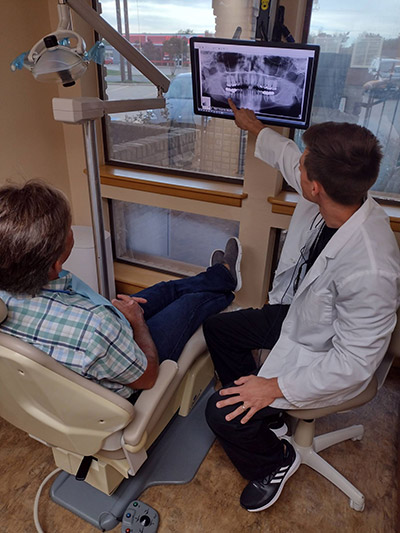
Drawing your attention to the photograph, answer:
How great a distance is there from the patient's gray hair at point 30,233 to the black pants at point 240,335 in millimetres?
808

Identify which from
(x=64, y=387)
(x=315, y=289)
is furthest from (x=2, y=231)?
(x=315, y=289)

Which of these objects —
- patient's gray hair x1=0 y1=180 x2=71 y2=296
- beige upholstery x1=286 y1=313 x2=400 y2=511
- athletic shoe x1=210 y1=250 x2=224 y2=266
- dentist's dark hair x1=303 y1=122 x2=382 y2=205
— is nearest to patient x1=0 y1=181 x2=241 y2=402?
patient's gray hair x1=0 y1=180 x2=71 y2=296

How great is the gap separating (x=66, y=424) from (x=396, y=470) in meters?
1.25

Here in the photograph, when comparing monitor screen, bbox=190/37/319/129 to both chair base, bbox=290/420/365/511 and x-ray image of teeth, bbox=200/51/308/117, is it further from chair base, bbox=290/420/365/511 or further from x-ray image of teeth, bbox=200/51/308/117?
chair base, bbox=290/420/365/511

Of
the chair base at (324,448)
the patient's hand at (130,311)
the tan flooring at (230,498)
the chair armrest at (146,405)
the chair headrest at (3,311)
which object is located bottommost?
the tan flooring at (230,498)

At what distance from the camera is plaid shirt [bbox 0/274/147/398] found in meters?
0.93

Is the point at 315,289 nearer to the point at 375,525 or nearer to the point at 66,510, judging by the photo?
the point at 375,525

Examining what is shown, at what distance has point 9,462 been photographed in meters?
1.55

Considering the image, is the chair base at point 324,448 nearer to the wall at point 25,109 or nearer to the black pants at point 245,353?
the black pants at point 245,353

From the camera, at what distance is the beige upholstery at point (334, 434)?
1260 millimetres

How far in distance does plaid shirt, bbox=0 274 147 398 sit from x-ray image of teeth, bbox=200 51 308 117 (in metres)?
1.02

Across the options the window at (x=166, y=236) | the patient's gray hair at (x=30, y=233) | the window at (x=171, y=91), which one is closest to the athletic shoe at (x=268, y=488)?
the patient's gray hair at (x=30, y=233)

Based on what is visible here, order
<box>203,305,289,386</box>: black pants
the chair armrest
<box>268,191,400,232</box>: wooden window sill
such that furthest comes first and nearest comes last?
<box>268,191,400,232</box>: wooden window sill → <box>203,305,289,386</box>: black pants → the chair armrest

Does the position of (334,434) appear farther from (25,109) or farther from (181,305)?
(25,109)
